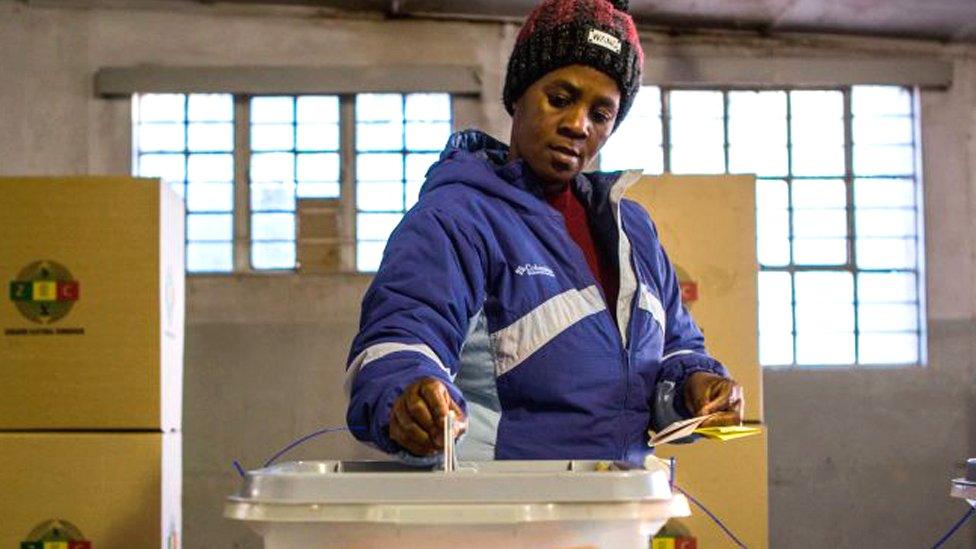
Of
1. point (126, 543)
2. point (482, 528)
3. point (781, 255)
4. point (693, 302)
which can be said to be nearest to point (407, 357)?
point (482, 528)

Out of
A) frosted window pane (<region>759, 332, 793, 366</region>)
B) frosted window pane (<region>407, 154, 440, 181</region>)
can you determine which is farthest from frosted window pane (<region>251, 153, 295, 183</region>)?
frosted window pane (<region>759, 332, 793, 366</region>)

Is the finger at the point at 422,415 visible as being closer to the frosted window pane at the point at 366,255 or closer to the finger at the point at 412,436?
the finger at the point at 412,436

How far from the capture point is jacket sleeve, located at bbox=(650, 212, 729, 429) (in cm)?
171

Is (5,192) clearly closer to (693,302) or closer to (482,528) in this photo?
(693,302)

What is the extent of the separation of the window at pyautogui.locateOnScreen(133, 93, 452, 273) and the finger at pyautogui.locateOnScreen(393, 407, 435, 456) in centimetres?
593

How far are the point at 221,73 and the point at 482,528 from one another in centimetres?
617

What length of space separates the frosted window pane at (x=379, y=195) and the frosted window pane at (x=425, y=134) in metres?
0.20

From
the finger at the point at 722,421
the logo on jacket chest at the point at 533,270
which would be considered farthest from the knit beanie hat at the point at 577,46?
the finger at the point at 722,421

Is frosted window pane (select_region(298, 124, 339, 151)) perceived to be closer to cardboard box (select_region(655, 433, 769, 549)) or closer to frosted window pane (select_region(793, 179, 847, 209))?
frosted window pane (select_region(793, 179, 847, 209))

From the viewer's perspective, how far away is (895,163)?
7520 mm

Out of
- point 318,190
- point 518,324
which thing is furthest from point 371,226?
point 518,324

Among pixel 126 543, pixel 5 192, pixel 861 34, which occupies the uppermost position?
pixel 861 34

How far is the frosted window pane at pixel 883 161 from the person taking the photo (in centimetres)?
751

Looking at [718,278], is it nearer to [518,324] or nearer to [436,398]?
[518,324]
